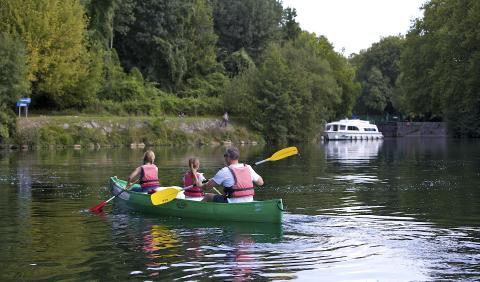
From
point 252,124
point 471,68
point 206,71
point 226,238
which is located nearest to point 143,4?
point 206,71

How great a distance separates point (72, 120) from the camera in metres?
61.9

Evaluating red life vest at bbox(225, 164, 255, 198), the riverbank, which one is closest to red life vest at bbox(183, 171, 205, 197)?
red life vest at bbox(225, 164, 255, 198)

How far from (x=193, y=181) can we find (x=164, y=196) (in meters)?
1.06

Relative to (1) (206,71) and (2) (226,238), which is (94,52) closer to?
(1) (206,71)

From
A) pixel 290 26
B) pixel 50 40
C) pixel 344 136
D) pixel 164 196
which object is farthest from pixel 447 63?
pixel 164 196

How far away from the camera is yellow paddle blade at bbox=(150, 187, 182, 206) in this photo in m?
19.0

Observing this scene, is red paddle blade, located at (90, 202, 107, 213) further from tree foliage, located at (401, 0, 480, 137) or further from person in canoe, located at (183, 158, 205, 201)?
tree foliage, located at (401, 0, 480, 137)

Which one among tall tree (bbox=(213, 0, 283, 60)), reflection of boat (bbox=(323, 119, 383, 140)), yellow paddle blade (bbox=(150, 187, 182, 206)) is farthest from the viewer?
tall tree (bbox=(213, 0, 283, 60))

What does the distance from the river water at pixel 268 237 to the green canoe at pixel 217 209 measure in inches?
10.1

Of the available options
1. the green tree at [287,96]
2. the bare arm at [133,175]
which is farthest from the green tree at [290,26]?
the bare arm at [133,175]

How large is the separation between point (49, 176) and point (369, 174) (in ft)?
46.7

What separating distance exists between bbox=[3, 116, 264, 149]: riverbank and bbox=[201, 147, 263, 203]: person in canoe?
42.1 m

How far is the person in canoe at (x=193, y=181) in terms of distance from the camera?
19547 millimetres

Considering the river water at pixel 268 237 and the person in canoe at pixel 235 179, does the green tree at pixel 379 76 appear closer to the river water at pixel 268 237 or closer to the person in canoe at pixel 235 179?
the river water at pixel 268 237
